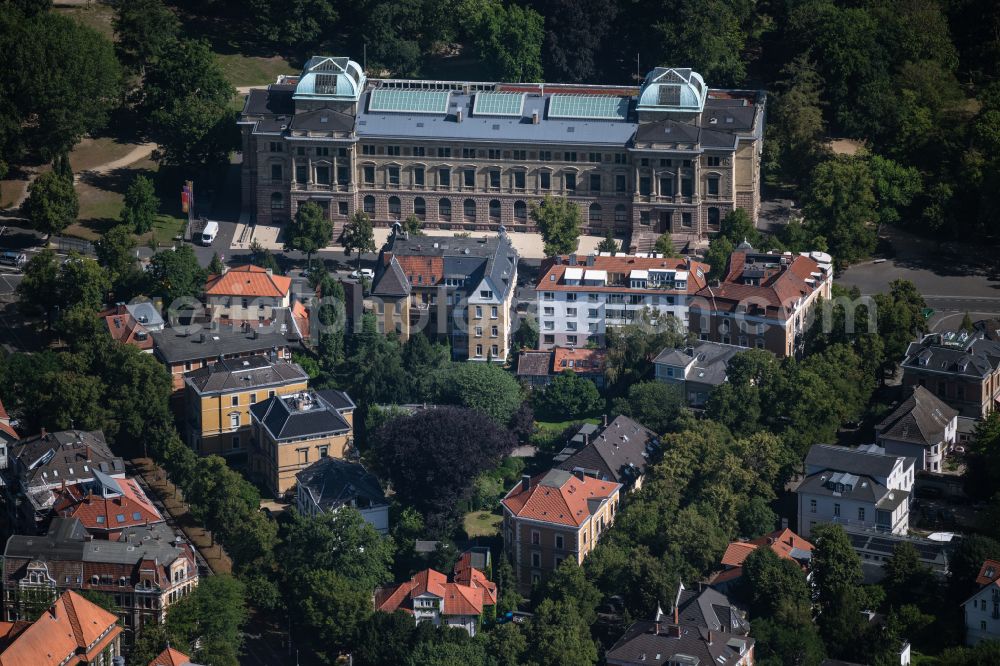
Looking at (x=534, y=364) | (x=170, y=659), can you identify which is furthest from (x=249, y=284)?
(x=170, y=659)

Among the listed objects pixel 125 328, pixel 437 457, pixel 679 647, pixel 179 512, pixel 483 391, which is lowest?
pixel 679 647

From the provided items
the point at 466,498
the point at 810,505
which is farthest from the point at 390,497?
the point at 810,505

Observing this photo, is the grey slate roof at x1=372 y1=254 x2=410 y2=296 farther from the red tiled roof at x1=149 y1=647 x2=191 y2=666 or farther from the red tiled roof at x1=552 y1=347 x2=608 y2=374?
the red tiled roof at x1=149 y1=647 x2=191 y2=666

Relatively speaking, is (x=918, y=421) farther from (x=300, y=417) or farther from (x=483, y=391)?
(x=300, y=417)

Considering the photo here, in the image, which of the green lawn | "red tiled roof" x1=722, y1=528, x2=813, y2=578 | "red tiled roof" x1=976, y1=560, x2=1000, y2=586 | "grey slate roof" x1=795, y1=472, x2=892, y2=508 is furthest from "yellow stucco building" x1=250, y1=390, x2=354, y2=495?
"red tiled roof" x1=976, y1=560, x2=1000, y2=586

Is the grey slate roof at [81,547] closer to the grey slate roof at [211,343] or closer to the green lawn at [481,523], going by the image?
the green lawn at [481,523]

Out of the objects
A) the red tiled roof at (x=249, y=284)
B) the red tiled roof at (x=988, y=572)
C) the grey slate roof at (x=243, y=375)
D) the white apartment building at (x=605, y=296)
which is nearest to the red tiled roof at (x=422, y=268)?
the white apartment building at (x=605, y=296)
